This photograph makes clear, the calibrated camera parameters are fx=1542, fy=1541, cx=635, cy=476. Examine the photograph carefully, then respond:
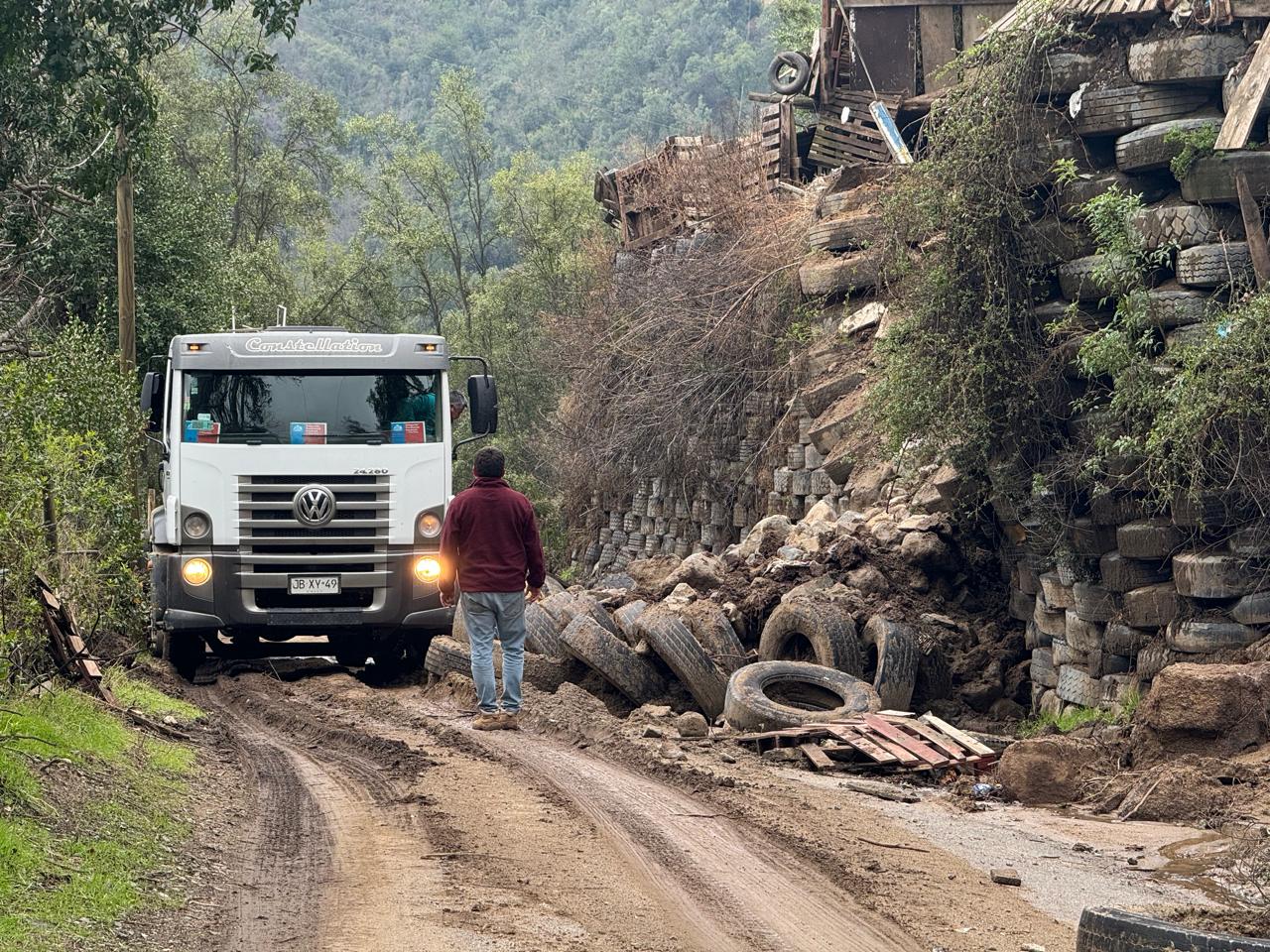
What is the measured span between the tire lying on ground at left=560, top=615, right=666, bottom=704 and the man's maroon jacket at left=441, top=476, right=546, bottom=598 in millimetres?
2080

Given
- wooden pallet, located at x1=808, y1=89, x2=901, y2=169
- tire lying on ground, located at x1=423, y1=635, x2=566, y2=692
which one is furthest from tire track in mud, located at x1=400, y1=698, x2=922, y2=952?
wooden pallet, located at x1=808, y1=89, x2=901, y2=169

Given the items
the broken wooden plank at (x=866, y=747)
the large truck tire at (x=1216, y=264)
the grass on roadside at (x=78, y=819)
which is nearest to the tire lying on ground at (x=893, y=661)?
the broken wooden plank at (x=866, y=747)

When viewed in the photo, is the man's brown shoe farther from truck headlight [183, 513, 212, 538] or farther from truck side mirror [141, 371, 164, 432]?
truck side mirror [141, 371, 164, 432]

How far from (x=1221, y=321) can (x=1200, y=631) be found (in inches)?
90.1

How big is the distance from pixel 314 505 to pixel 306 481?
241mm

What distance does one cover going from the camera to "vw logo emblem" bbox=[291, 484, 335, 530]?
1430 centimetres

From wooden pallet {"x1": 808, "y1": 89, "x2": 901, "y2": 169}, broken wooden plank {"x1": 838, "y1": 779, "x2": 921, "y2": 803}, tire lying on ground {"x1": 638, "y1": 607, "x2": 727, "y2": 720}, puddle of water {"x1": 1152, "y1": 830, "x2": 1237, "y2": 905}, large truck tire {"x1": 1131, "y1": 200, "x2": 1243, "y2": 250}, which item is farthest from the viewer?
wooden pallet {"x1": 808, "y1": 89, "x2": 901, "y2": 169}

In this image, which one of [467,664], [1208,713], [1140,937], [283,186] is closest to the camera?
[1140,937]

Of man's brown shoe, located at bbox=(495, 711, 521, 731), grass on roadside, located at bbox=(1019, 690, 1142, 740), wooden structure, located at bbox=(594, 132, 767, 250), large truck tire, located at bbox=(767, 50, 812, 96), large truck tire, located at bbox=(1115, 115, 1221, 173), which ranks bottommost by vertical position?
grass on roadside, located at bbox=(1019, 690, 1142, 740)

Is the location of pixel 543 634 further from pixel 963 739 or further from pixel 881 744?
pixel 963 739

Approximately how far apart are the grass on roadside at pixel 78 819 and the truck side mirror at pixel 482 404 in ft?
15.8

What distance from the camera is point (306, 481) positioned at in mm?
14352

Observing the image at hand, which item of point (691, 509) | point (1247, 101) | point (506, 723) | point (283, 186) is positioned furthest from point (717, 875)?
point (283, 186)

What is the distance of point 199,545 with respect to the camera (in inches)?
569
